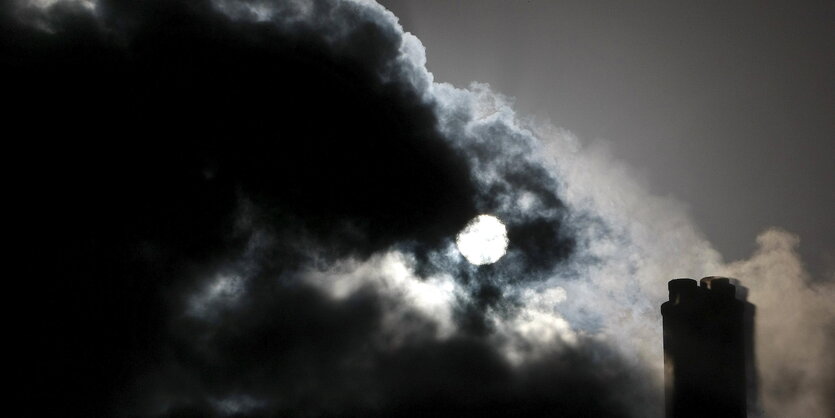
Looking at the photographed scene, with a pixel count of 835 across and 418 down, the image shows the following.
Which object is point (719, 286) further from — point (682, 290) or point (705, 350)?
point (705, 350)

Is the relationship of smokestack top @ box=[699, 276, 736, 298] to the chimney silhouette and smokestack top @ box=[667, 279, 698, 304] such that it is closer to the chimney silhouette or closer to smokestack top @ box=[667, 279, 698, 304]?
the chimney silhouette

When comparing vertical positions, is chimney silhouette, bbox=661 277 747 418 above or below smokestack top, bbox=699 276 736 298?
below

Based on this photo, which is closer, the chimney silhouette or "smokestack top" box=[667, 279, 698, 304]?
the chimney silhouette

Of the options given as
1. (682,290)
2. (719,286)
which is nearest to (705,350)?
(682,290)

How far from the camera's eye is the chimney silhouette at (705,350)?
18062mm

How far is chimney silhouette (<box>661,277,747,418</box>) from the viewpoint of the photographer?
59.3ft

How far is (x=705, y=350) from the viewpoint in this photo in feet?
60.6

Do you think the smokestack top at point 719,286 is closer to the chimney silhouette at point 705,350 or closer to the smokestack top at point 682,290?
the chimney silhouette at point 705,350

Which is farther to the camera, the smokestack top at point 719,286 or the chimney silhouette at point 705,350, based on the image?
the smokestack top at point 719,286

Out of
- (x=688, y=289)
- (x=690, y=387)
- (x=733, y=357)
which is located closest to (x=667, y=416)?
(x=690, y=387)

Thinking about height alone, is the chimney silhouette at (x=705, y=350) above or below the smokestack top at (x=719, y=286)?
below

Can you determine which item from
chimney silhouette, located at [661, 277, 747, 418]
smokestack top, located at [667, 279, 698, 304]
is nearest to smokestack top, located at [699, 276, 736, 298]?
chimney silhouette, located at [661, 277, 747, 418]

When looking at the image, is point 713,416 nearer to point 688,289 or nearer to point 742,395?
point 742,395

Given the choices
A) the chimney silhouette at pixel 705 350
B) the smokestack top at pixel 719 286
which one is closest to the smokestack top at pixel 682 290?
the chimney silhouette at pixel 705 350
